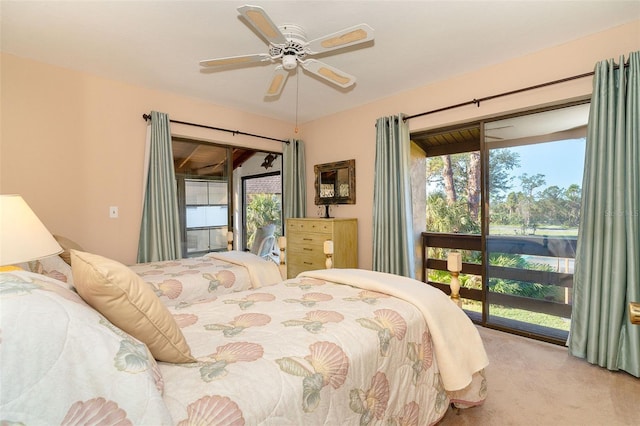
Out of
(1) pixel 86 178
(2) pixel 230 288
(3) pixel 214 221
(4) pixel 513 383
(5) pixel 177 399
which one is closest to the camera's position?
(5) pixel 177 399

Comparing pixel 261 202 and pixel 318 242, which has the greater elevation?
pixel 261 202

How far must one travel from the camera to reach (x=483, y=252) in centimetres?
319

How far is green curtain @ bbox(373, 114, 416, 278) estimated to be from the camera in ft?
11.6

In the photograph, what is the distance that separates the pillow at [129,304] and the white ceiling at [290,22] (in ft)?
6.19

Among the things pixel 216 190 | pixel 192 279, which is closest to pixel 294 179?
pixel 216 190

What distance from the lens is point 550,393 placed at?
200cm

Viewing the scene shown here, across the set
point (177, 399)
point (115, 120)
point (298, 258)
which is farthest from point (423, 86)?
point (177, 399)

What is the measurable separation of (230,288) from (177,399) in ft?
5.98

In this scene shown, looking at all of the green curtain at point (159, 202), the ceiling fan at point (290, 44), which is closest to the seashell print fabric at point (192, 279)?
the green curtain at point (159, 202)

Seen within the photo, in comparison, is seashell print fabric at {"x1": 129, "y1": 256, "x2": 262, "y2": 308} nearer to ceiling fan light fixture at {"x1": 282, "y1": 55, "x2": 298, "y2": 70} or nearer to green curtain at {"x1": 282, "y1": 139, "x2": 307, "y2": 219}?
ceiling fan light fixture at {"x1": 282, "y1": 55, "x2": 298, "y2": 70}

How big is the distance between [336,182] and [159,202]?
→ 2.31m

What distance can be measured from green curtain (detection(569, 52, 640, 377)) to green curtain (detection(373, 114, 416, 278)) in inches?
61.2

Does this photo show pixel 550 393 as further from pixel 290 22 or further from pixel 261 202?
pixel 261 202

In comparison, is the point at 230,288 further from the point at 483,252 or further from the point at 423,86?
the point at 423,86
